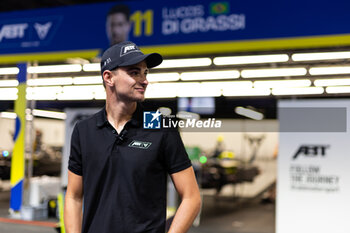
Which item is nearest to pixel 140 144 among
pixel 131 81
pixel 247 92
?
pixel 131 81

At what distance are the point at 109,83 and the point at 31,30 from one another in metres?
5.84

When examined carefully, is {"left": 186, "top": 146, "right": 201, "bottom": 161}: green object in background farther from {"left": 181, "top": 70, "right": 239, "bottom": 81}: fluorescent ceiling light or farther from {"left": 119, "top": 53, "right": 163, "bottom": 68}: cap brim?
{"left": 119, "top": 53, "right": 163, "bottom": 68}: cap brim

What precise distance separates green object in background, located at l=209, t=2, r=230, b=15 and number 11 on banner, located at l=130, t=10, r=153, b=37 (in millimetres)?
919

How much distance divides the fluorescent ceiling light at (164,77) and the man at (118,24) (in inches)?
41.3

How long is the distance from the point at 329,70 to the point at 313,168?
1.75 metres

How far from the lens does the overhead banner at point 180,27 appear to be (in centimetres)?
535

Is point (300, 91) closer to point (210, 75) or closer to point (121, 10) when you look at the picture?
point (210, 75)

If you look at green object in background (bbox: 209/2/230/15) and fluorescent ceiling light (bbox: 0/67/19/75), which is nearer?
green object in background (bbox: 209/2/230/15)

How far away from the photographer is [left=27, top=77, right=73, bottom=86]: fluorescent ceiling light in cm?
717

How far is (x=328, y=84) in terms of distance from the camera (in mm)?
6410

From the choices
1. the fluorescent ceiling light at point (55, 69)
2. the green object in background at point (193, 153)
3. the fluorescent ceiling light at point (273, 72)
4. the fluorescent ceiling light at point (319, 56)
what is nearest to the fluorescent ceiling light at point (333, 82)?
the fluorescent ceiling light at point (273, 72)

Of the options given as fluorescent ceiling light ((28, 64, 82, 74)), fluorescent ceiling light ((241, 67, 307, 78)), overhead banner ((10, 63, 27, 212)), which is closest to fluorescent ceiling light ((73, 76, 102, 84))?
fluorescent ceiling light ((28, 64, 82, 74))

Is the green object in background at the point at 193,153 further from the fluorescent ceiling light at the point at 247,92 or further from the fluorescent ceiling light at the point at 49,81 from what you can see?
the fluorescent ceiling light at the point at 49,81

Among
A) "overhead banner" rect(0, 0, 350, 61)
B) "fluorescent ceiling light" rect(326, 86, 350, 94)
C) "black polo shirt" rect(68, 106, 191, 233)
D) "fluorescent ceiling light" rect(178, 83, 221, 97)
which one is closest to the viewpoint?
"black polo shirt" rect(68, 106, 191, 233)
